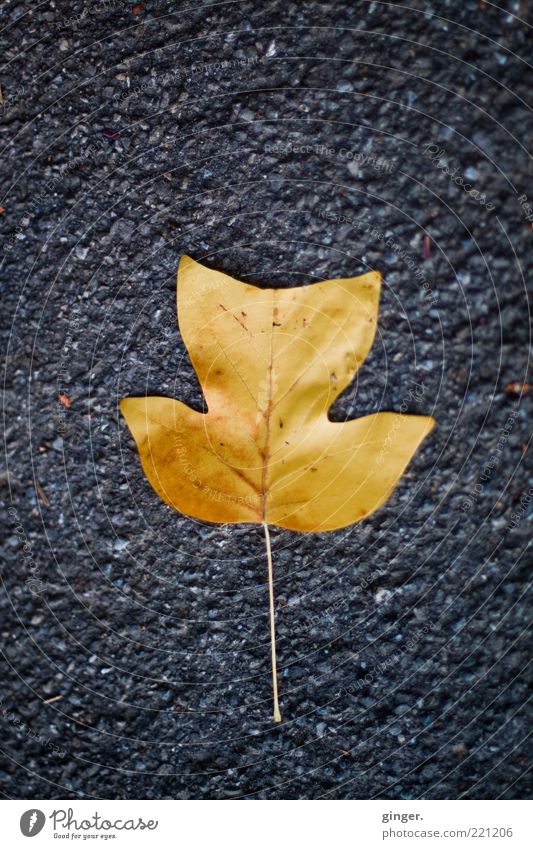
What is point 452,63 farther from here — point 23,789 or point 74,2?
point 23,789

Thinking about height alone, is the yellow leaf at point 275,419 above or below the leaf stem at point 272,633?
above

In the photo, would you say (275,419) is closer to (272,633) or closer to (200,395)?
(200,395)

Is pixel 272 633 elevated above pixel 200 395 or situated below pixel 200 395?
below

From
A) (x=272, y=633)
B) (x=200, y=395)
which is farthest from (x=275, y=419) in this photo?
(x=272, y=633)

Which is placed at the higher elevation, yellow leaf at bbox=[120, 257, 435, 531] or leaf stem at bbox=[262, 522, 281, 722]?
yellow leaf at bbox=[120, 257, 435, 531]
